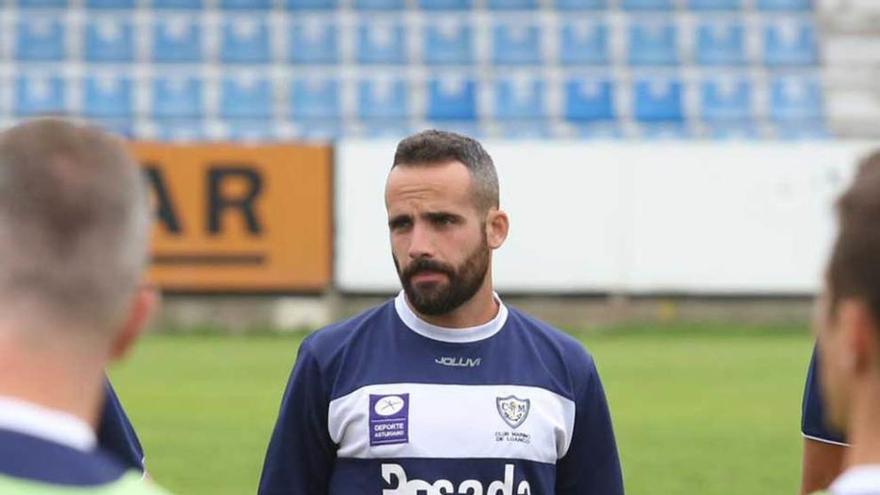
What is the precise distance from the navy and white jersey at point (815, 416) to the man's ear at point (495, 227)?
2.75 feet

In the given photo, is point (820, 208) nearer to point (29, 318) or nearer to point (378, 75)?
point (378, 75)

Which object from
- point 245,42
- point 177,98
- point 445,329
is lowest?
point 177,98

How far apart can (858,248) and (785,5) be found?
24.1m

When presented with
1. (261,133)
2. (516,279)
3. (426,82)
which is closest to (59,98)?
(261,133)

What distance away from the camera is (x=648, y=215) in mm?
21250

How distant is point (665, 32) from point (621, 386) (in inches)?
428

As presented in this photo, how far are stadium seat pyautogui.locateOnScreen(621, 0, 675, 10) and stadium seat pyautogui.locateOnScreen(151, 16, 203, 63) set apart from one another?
19.5 ft

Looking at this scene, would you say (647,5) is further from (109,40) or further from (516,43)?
(109,40)

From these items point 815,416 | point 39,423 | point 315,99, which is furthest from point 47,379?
point 315,99

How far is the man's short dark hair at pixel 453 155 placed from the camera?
14.9 ft

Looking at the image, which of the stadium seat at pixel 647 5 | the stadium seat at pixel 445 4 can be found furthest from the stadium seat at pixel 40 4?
the stadium seat at pixel 647 5

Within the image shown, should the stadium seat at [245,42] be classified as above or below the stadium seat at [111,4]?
below

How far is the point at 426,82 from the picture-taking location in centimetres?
2414

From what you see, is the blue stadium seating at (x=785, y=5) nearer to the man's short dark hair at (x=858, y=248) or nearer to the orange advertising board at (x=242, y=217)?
the orange advertising board at (x=242, y=217)
